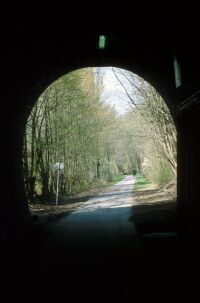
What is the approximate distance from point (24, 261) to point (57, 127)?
65.3 feet

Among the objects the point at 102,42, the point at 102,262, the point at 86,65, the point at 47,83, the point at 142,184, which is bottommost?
the point at 102,262

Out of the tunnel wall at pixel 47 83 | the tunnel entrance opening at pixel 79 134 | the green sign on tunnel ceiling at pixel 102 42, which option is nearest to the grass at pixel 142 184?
the tunnel entrance opening at pixel 79 134

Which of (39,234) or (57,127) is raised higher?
(57,127)

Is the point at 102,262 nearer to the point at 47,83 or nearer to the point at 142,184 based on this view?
the point at 47,83

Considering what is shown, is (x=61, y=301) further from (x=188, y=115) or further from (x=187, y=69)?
(x=187, y=69)

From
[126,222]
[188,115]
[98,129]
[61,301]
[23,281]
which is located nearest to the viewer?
[61,301]

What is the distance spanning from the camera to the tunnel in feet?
34.2

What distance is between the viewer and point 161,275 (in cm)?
752

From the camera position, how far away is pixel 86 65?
15602 millimetres

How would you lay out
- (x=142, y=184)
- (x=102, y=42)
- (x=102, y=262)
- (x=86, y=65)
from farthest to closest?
1. (x=142, y=184)
2. (x=86, y=65)
3. (x=102, y=42)
4. (x=102, y=262)

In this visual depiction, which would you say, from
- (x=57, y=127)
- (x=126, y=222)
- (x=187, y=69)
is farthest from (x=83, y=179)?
(x=187, y=69)

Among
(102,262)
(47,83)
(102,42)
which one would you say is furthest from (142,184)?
(102,262)

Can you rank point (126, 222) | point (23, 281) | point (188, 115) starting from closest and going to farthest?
1. point (23, 281)
2. point (188, 115)
3. point (126, 222)

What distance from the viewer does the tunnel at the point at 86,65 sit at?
1042 centimetres
